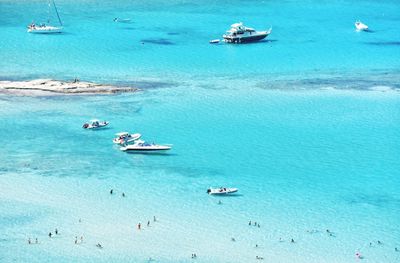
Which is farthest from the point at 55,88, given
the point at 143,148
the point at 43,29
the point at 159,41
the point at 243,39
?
the point at 243,39

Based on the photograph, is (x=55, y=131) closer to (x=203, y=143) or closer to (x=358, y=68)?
(x=203, y=143)

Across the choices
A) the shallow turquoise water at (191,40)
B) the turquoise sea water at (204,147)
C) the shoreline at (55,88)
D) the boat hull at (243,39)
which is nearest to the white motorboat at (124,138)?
the turquoise sea water at (204,147)

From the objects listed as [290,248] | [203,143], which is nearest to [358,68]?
[203,143]

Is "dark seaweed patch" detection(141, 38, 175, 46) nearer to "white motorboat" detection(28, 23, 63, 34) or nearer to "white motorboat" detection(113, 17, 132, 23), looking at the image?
"white motorboat" detection(28, 23, 63, 34)

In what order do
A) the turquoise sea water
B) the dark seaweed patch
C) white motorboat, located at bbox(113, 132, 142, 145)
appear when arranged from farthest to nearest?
1. the dark seaweed patch
2. white motorboat, located at bbox(113, 132, 142, 145)
3. the turquoise sea water

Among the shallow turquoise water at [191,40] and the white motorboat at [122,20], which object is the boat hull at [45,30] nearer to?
the shallow turquoise water at [191,40]

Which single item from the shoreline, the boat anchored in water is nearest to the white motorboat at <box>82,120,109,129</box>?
the shoreline

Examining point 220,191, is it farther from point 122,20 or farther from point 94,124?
point 122,20
